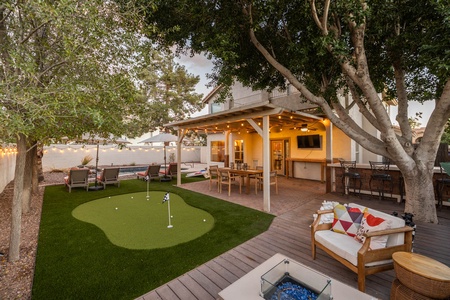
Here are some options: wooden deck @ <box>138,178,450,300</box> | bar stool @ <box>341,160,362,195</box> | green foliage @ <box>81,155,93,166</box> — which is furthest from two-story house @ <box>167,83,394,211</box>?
green foliage @ <box>81,155,93,166</box>

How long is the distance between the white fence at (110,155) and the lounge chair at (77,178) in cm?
321

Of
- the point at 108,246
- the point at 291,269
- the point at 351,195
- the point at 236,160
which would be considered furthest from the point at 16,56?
the point at 236,160

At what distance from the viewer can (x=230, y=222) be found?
196 inches

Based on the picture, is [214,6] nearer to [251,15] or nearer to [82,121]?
[251,15]

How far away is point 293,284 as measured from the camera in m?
2.12

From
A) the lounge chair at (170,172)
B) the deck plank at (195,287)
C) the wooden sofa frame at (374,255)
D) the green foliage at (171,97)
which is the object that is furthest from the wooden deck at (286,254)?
the green foliage at (171,97)

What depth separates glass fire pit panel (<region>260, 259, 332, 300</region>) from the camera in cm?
195

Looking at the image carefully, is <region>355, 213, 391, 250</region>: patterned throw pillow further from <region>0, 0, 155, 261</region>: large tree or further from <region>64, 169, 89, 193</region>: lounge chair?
<region>64, 169, 89, 193</region>: lounge chair

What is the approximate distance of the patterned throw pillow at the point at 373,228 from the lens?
264 cm

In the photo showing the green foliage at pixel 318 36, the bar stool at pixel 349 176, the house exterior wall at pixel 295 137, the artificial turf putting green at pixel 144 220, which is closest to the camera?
the green foliage at pixel 318 36

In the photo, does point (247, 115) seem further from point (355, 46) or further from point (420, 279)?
point (420, 279)

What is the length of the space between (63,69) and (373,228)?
20.2ft

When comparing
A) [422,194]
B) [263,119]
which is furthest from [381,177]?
[263,119]

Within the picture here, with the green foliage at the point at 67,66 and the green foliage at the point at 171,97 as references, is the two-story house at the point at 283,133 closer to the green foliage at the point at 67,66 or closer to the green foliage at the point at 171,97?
the green foliage at the point at 67,66
